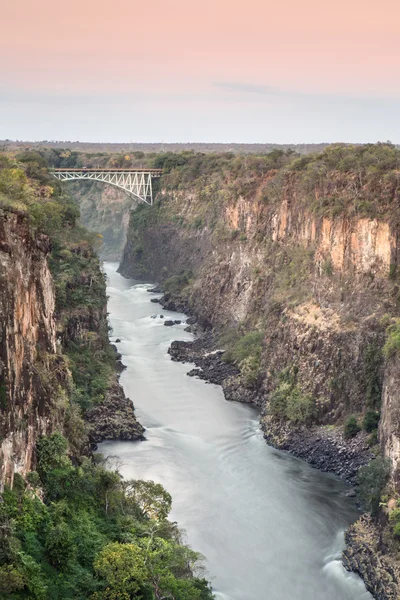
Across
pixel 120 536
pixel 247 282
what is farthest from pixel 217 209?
pixel 120 536

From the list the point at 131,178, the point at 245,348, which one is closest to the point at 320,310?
the point at 245,348

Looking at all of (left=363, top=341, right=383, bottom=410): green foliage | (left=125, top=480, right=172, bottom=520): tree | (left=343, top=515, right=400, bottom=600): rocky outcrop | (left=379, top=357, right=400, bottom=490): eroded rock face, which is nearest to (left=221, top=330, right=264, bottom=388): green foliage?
(left=363, top=341, right=383, bottom=410): green foliage

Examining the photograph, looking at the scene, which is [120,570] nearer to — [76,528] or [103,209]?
[76,528]

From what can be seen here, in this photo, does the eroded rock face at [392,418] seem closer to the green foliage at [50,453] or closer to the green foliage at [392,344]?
the green foliage at [392,344]

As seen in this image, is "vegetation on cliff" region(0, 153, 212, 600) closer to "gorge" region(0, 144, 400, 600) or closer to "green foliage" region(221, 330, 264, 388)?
"gorge" region(0, 144, 400, 600)

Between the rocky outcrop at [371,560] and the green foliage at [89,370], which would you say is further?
the green foliage at [89,370]

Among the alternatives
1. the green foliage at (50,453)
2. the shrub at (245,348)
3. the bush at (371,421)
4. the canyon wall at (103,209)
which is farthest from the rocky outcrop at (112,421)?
the canyon wall at (103,209)
